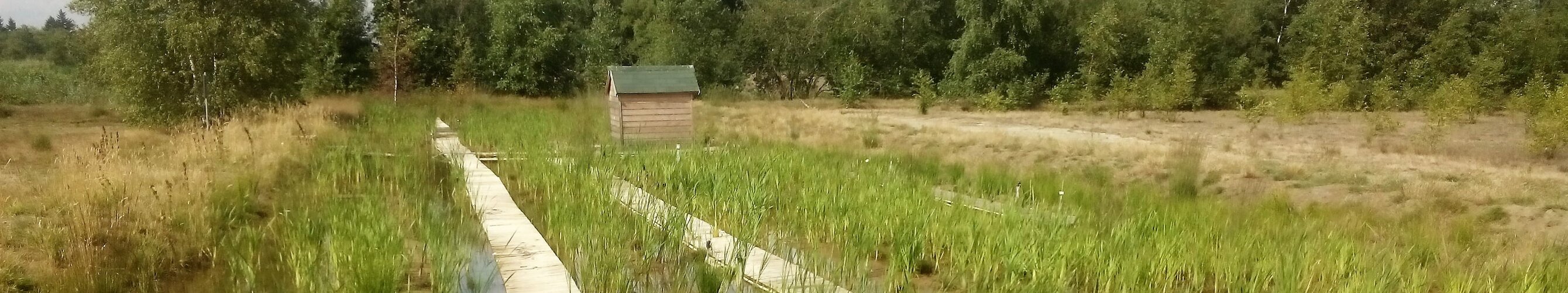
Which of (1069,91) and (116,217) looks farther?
(1069,91)

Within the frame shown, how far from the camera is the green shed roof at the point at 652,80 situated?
12.2 metres

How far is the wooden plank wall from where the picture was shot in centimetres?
1229

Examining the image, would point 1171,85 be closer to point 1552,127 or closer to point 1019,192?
point 1552,127

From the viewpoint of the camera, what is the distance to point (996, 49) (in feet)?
91.9

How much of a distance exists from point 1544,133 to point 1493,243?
7279mm

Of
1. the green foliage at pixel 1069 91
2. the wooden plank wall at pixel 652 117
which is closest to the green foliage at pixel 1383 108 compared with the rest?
the green foliage at pixel 1069 91

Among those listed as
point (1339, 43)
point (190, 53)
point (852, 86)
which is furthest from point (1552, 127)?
point (190, 53)

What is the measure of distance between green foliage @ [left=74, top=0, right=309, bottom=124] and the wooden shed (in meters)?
6.56

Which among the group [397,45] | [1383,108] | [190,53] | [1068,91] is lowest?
[1383,108]

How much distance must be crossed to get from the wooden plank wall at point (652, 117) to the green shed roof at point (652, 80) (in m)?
0.11

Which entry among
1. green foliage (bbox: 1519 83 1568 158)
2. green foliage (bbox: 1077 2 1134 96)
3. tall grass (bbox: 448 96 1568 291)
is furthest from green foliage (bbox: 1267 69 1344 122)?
tall grass (bbox: 448 96 1568 291)

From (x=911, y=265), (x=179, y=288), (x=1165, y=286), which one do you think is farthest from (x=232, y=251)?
(x=1165, y=286)

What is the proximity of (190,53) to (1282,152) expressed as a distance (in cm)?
1688

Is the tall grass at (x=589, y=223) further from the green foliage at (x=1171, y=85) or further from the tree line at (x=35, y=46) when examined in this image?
the tree line at (x=35, y=46)
